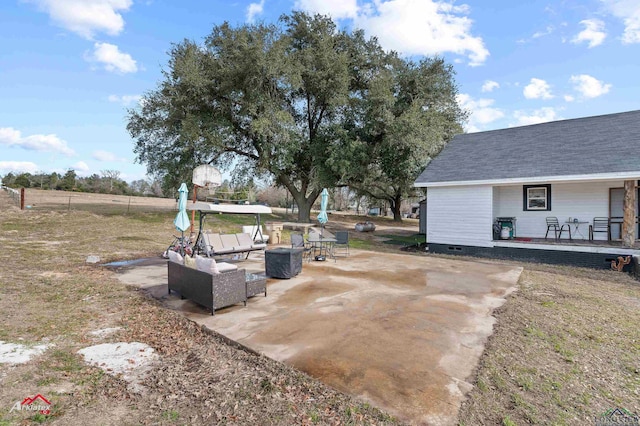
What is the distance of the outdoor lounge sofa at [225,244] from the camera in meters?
7.89

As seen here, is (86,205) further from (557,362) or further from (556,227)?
(556,227)

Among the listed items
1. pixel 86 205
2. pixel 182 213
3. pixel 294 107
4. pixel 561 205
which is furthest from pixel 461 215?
pixel 86 205

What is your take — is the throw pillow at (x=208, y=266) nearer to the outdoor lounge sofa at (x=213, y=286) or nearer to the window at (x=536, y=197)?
the outdoor lounge sofa at (x=213, y=286)

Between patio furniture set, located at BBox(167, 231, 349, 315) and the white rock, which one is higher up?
patio furniture set, located at BBox(167, 231, 349, 315)

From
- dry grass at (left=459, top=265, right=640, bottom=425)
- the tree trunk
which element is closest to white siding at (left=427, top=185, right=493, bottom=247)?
dry grass at (left=459, top=265, right=640, bottom=425)

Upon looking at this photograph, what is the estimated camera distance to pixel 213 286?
15.2 feet

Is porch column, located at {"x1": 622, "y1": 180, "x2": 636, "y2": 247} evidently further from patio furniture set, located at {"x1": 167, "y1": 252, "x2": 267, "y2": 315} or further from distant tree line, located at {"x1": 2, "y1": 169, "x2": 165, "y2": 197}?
distant tree line, located at {"x1": 2, "y1": 169, "x2": 165, "y2": 197}

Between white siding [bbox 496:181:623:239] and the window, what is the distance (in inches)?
5.0

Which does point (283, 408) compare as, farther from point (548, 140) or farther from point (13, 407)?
point (548, 140)

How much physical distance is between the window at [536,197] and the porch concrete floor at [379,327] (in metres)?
6.06

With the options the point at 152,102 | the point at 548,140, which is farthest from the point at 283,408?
the point at 152,102

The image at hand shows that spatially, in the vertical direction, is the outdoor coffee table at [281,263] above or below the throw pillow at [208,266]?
below

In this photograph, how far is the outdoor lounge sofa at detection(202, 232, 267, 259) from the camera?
7895 mm

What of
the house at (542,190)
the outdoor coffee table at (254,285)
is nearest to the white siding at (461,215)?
the house at (542,190)
